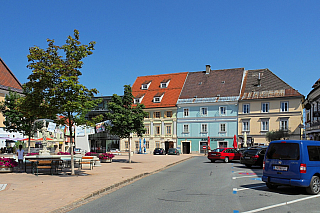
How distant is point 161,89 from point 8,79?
30.8m

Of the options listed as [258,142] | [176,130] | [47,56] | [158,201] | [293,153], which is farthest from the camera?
[176,130]

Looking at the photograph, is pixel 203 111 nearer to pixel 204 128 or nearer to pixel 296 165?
pixel 204 128

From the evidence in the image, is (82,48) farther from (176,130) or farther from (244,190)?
(176,130)

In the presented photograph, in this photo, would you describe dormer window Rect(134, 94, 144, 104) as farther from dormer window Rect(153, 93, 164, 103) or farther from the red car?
the red car

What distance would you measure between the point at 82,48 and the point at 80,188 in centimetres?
803

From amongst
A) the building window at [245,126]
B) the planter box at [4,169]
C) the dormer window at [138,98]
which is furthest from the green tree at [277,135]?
the planter box at [4,169]

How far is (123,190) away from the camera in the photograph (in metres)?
13.3

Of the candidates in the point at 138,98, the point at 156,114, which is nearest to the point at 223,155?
the point at 156,114

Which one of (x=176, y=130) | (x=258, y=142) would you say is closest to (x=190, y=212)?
(x=258, y=142)

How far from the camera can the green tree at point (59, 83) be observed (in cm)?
1709

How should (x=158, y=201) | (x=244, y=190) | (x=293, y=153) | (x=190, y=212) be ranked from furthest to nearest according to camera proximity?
(x=244, y=190), (x=293, y=153), (x=158, y=201), (x=190, y=212)

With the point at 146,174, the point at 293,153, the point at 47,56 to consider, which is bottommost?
the point at 146,174

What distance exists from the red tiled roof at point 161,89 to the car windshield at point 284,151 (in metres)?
49.1

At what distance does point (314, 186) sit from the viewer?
1175 cm
